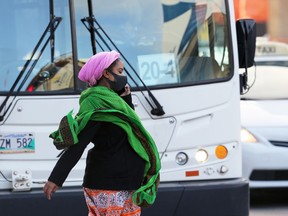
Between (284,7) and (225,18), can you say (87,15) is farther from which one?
(284,7)

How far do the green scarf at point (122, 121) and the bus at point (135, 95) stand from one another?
5.57 feet

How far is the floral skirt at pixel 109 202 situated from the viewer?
5160 millimetres

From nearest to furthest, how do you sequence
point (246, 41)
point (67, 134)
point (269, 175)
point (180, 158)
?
point (67, 134) < point (180, 158) < point (246, 41) < point (269, 175)

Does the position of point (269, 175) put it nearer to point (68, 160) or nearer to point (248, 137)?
point (248, 137)

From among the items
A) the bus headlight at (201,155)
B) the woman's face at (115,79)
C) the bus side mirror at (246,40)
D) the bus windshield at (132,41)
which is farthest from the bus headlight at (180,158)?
the woman's face at (115,79)

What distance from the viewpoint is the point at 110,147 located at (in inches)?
203

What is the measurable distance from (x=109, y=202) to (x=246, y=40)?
271cm

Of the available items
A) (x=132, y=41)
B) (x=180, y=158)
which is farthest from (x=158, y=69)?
(x=180, y=158)

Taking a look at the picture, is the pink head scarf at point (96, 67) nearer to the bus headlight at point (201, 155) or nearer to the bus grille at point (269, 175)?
the bus headlight at point (201, 155)

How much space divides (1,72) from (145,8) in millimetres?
1266

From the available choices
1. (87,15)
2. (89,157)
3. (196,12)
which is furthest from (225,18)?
(89,157)

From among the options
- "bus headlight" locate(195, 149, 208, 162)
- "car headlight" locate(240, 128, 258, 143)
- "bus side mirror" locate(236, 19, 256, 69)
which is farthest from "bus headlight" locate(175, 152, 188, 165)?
"car headlight" locate(240, 128, 258, 143)

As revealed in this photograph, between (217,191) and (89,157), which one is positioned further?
(217,191)

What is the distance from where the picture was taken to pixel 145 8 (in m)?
7.16
